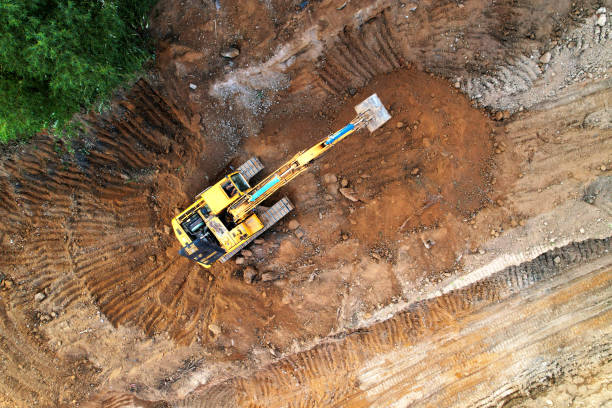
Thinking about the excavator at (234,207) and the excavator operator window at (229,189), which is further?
the excavator operator window at (229,189)

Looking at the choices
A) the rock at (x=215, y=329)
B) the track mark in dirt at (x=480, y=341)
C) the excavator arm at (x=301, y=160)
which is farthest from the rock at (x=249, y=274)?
the track mark in dirt at (x=480, y=341)

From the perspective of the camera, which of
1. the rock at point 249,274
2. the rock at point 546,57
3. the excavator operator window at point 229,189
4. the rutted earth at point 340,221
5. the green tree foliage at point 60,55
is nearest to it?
the green tree foliage at point 60,55

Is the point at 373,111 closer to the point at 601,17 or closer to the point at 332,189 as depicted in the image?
the point at 332,189

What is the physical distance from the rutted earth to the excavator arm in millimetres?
612

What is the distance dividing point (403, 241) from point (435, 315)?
2389mm

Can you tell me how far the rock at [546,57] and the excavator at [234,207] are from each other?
4.28 meters

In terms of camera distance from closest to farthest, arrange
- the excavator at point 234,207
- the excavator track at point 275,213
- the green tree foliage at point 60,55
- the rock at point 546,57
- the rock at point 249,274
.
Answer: the green tree foliage at point 60,55 → the excavator at point 234,207 → the rock at point 546,57 → the excavator track at point 275,213 → the rock at point 249,274

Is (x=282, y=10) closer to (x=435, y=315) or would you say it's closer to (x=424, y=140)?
(x=424, y=140)

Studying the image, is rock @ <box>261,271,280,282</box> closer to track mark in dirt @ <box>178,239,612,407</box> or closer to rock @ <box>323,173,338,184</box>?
track mark in dirt @ <box>178,239,612,407</box>

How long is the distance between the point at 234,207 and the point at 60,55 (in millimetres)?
4898

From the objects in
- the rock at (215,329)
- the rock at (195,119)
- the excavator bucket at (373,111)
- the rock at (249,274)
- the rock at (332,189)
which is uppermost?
the rock at (195,119)

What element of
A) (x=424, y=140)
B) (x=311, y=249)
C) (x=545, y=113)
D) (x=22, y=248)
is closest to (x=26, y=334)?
(x=22, y=248)

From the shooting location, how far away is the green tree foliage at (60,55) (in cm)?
722

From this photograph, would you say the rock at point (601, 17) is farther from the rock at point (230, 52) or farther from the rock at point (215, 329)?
the rock at point (215, 329)
